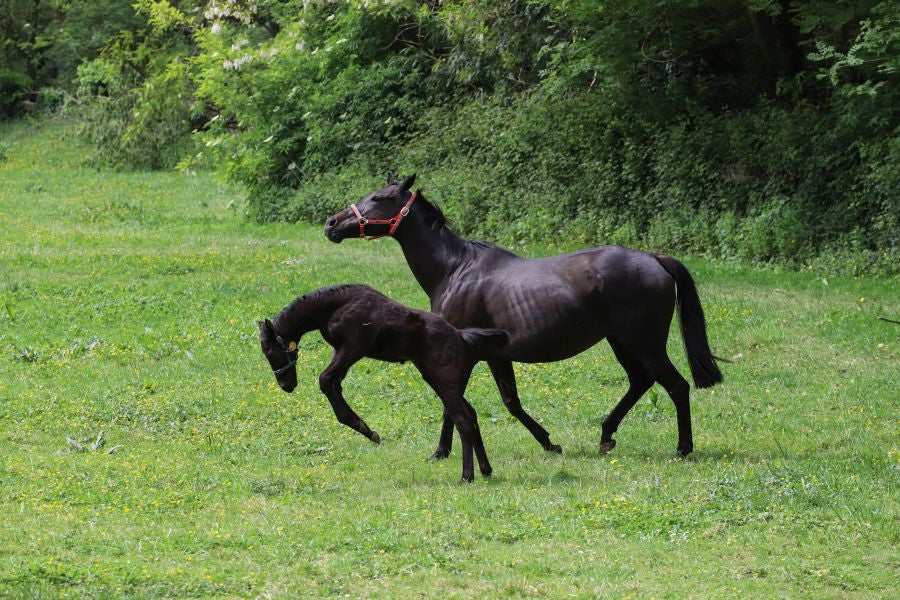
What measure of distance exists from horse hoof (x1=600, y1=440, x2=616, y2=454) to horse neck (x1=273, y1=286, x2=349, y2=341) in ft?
8.32

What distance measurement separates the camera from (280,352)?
10.0 metres

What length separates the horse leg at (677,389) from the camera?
10203mm

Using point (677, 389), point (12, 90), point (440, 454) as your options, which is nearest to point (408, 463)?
point (440, 454)

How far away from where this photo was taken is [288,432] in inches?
461

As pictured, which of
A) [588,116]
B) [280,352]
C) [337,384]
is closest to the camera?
[337,384]

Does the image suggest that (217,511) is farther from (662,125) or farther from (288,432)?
(662,125)

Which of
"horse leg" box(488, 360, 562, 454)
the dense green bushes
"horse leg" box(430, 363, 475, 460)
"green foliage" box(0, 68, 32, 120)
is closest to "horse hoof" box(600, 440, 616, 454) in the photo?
"horse leg" box(488, 360, 562, 454)

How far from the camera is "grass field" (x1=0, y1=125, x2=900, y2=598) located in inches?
286

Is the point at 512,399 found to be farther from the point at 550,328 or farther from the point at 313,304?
the point at 313,304

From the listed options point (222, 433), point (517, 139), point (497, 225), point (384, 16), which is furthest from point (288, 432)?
point (384, 16)

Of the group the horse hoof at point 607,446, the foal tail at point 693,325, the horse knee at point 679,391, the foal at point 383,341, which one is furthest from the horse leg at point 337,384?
the foal tail at point 693,325

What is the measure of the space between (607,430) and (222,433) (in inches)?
139

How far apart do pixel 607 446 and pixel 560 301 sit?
1320 mm

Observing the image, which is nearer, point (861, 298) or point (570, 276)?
point (570, 276)
